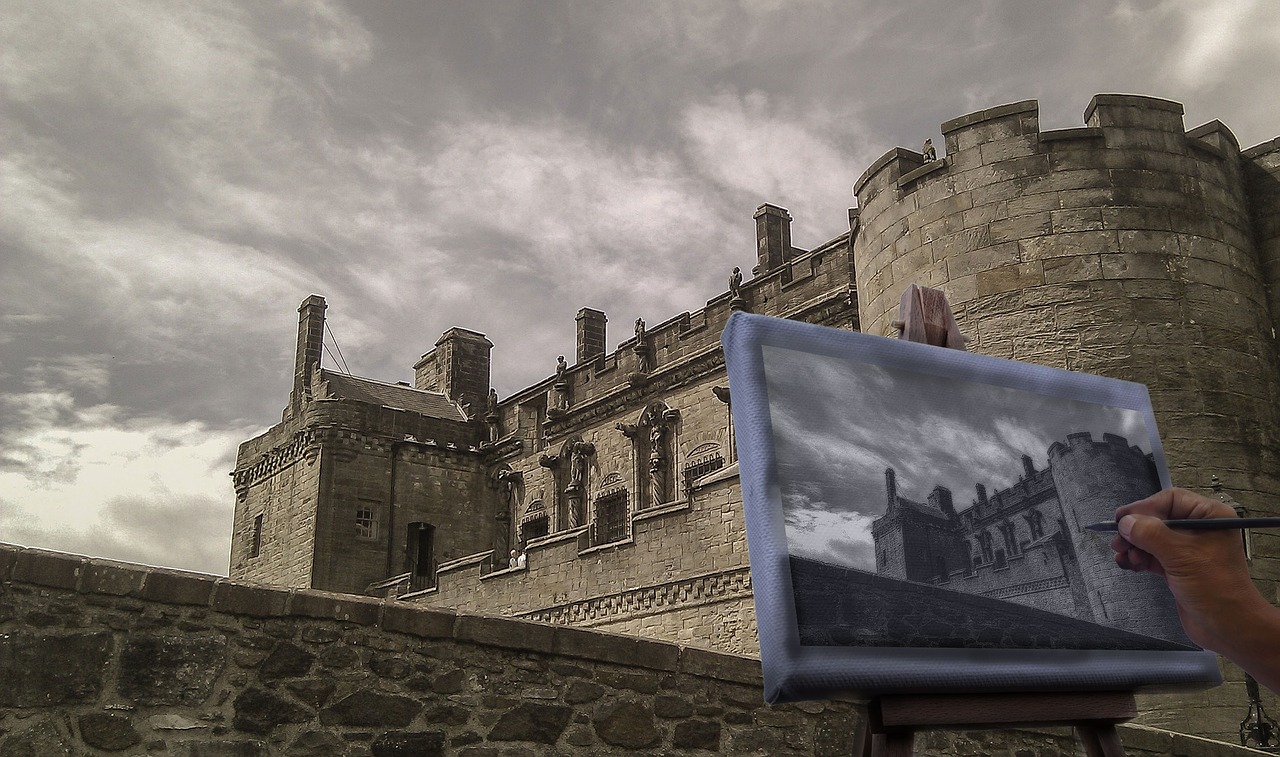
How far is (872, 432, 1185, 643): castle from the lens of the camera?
3.38 meters

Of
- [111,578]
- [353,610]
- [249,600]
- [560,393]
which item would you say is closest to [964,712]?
[353,610]

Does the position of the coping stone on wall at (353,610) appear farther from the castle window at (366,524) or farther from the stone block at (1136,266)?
the castle window at (366,524)

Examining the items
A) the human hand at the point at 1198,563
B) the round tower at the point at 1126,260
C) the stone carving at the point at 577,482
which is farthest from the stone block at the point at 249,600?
the stone carving at the point at 577,482

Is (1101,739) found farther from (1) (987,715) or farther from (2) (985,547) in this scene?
(2) (985,547)

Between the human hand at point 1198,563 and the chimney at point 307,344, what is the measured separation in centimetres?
2979

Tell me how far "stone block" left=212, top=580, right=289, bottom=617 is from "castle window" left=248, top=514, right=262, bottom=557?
25.7 m

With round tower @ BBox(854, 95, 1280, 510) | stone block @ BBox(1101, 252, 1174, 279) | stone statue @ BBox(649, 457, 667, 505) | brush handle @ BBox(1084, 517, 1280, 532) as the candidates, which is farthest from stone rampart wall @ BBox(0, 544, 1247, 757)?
stone statue @ BBox(649, 457, 667, 505)

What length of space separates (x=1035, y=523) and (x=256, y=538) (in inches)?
1129

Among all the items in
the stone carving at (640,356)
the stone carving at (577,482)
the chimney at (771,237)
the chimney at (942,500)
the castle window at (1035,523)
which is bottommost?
the castle window at (1035,523)

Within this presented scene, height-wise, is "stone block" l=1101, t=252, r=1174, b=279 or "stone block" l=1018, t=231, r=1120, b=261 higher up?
"stone block" l=1018, t=231, r=1120, b=261

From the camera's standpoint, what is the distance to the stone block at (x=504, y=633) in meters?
5.42

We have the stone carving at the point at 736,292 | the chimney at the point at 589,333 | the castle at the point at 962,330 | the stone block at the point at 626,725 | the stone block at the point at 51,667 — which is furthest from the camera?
the chimney at the point at 589,333

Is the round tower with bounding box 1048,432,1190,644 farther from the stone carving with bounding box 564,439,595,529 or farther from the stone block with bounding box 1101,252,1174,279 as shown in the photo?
the stone carving with bounding box 564,439,595,529

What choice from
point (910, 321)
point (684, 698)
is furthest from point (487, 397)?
point (910, 321)
